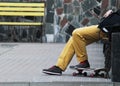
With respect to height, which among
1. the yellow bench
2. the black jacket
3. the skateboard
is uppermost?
the black jacket

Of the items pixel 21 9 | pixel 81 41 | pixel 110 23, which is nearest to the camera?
pixel 110 23

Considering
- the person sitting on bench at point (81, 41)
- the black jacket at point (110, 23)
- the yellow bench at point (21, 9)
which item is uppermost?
the black jacket at point (110, 23)

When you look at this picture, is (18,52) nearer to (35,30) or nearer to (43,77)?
(35,30)

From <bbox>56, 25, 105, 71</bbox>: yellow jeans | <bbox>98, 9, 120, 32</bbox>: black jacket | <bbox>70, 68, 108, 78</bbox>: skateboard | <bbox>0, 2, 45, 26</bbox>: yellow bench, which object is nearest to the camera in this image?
<bbox>98, 9, 120, 32</bbox>: black jacket

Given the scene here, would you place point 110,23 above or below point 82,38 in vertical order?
above

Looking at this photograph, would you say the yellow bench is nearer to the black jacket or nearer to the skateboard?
the skateboard

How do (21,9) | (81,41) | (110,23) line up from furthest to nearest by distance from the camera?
1. (21,9)
2. (81,41)
3. (110,23)

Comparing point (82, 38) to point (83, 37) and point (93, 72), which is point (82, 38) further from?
point (93, 72)

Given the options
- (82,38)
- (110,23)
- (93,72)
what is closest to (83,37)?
(82,38)

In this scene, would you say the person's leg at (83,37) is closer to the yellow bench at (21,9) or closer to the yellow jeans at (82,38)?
the yellow jeans at (82,38)

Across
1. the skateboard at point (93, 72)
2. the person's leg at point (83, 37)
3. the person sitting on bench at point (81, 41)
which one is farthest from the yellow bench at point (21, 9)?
the person's leg at point (83, 37)

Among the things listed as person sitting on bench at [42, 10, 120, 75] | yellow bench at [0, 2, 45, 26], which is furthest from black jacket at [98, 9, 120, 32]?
yellow bench at [0, 2, 45, 26]

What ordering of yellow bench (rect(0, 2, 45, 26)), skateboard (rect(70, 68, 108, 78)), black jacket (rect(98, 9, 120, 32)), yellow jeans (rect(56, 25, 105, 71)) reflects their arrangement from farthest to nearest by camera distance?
yellow bench (rect(0, 2, 45, 26)) → skateboard (rect(70, 68, 108, 78)) → yellow jeans (rect(56, 25, 105, 71)) → black jacket (rect(98, 9, 120, 32))

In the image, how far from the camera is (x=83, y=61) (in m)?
8.96
